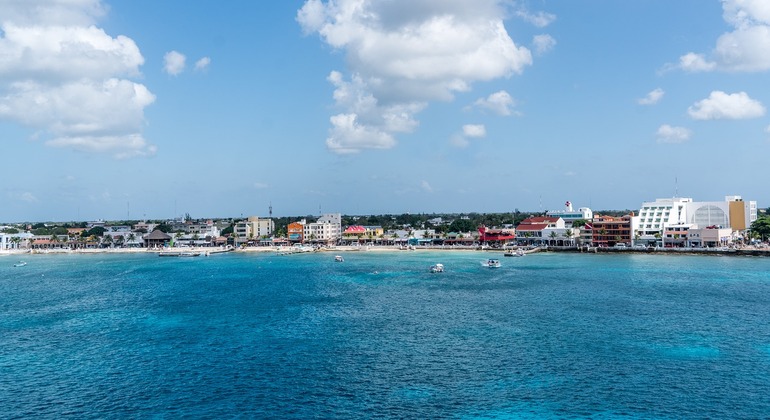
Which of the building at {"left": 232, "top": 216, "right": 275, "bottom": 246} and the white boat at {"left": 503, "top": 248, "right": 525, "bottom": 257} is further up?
the building at {"left": 232, "top": 216, "right": 275, "bottom": 246}

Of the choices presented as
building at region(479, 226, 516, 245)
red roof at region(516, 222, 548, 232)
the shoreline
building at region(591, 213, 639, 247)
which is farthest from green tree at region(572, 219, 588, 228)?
the shoreline

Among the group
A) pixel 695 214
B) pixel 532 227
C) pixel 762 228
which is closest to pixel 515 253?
pixel 532 227

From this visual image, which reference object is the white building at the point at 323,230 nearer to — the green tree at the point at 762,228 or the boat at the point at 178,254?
the boat at the point at 178,254

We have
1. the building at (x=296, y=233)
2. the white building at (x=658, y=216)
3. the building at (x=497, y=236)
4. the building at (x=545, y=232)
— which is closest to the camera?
the white building at (x=658, y=216)

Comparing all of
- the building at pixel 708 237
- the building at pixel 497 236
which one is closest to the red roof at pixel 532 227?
the building at pixel 497 236

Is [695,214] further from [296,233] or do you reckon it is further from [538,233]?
[296,233]

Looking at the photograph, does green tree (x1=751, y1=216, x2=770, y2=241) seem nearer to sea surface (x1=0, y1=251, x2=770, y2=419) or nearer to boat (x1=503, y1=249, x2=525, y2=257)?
boat (x1=503, y1=249, x2=525, y2=257)

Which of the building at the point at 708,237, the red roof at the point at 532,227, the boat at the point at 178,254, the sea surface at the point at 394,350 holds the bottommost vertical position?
the sea surface at the point at 394,350
